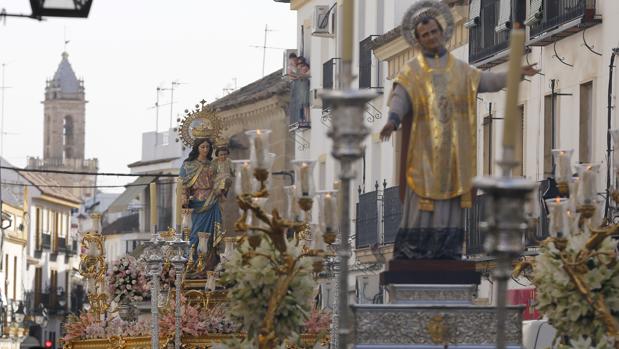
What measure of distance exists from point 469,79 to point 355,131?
2764mm

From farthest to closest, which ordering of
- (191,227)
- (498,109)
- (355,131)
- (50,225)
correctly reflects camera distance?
1. (50,225)
2. (498,109)
3. (191,227)
4. (355,131)

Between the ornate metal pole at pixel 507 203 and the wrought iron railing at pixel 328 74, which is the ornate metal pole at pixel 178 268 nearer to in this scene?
the ornate metal pole at pixel 507 203

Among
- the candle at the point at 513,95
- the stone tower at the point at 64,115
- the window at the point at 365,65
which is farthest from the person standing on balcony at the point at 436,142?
the stone tower at the point at 64,115

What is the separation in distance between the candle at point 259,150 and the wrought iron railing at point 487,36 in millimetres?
17013

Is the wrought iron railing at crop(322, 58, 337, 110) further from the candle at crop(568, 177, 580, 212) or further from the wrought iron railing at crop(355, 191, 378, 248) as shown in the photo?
the candle at crop(568, 177, 580, 212)

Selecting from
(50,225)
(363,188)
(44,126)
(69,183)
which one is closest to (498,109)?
(363,188)

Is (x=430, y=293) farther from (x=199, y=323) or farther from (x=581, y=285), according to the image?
(x=199, y=323)

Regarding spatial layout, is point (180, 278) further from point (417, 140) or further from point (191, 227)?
point (417, 140)

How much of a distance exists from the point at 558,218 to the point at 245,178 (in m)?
2.34

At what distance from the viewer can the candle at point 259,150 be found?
738 inches

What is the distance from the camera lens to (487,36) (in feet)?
121

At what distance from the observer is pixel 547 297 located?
19656 millimetres

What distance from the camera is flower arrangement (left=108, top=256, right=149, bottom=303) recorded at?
3066 centimetres

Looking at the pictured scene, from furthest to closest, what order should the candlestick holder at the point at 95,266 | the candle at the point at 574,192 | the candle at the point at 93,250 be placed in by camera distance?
the candle at the point at 93,250 → the candlestick holder at the point at 95,266 → the candle at the point at 574,192
